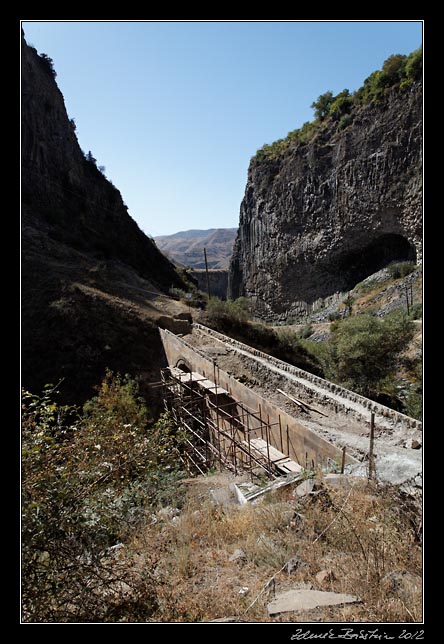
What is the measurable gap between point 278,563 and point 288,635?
147cm

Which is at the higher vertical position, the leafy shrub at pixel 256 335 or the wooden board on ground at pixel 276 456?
the leafy shrub at pixel 256 335

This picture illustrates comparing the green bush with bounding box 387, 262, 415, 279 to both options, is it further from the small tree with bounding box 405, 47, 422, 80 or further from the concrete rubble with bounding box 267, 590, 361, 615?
the concrete rubble with bounding box 267, 590, 361, 615

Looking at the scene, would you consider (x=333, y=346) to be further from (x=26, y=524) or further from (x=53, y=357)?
(x=26, y=524)

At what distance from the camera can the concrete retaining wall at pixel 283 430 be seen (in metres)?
6.24

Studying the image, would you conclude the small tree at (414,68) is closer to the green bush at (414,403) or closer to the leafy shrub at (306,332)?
the leafy shrub at (306,332)

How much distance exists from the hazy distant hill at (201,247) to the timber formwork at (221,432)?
381 ft

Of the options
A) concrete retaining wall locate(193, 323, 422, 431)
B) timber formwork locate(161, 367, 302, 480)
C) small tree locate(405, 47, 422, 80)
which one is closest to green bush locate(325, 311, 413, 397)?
concrete retaining wall locate(193, 323, 422, 431)

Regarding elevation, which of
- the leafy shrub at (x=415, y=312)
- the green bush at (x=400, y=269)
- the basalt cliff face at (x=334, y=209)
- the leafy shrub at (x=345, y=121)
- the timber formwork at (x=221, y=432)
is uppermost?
the leafy shrub at (x=345, y=121)

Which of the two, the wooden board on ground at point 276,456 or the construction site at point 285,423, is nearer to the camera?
the construction site at point 285,423

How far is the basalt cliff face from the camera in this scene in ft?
94.5

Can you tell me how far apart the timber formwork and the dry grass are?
8.70ft

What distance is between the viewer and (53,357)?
15.1 metres

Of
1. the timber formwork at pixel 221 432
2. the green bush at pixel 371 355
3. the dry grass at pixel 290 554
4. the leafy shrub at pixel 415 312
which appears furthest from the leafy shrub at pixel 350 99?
the dry grass at pixel 290 554
